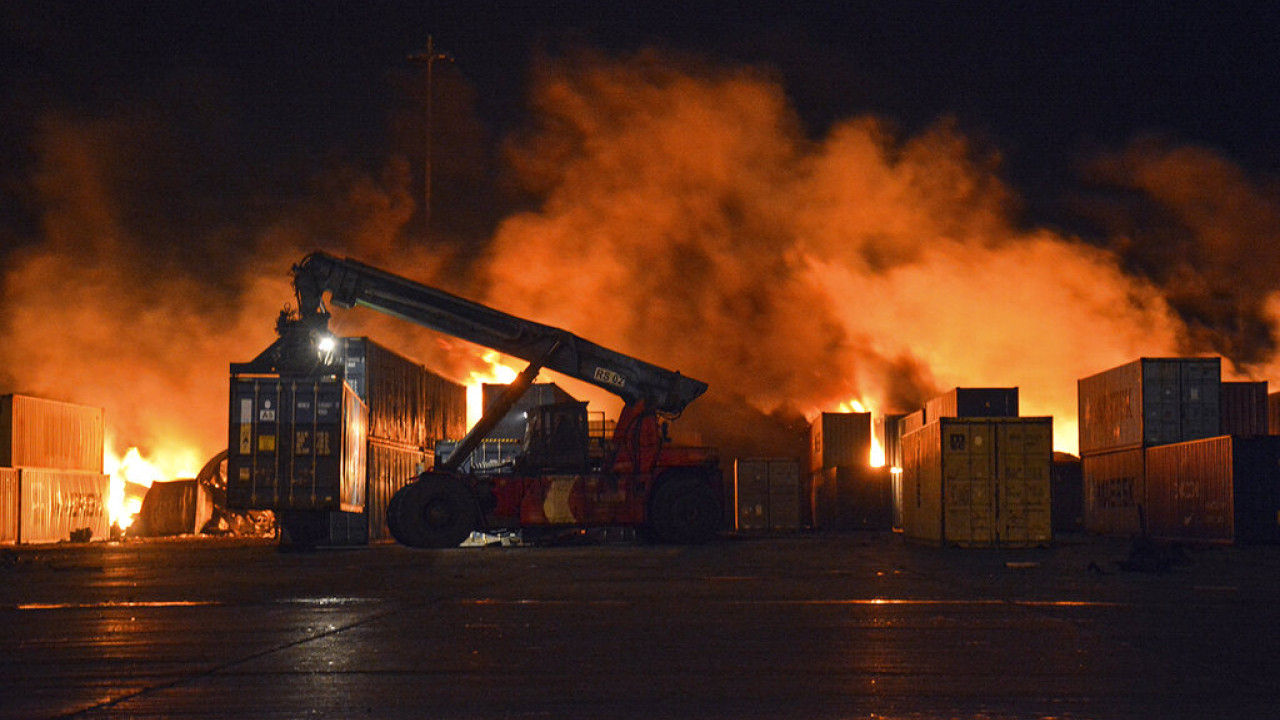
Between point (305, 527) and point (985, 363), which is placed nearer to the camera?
point (305, 527)

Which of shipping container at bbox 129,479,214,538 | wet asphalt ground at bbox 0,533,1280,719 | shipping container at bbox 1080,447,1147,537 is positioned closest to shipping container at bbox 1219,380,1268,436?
shipping container at bbox 1080,447,1147,537

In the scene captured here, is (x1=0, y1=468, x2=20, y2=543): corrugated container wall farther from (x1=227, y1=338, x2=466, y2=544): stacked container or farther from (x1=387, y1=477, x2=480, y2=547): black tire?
(x1=387, y1=477, x2=480, y2=547): black tire

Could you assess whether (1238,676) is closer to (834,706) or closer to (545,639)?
(834,706)

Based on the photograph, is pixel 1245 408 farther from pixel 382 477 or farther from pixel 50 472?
pixel 50 472

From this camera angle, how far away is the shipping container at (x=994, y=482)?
26.5 metres

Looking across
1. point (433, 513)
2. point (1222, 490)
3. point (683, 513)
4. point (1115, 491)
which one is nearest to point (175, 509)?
point (433, 513)

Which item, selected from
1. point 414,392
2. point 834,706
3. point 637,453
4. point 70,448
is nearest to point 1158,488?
point 637,453

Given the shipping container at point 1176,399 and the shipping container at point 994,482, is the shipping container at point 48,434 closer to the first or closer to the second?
the shipping container at point 994,482

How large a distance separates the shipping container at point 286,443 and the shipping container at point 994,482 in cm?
1344

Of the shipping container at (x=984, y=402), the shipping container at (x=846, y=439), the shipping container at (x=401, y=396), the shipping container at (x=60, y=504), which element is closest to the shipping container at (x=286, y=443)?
the shipping container at (x=401, y=396)

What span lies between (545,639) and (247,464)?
1864 cm

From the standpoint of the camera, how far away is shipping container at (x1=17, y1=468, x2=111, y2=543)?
122 ft

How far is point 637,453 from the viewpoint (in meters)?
28.6

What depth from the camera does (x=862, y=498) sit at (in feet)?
150
